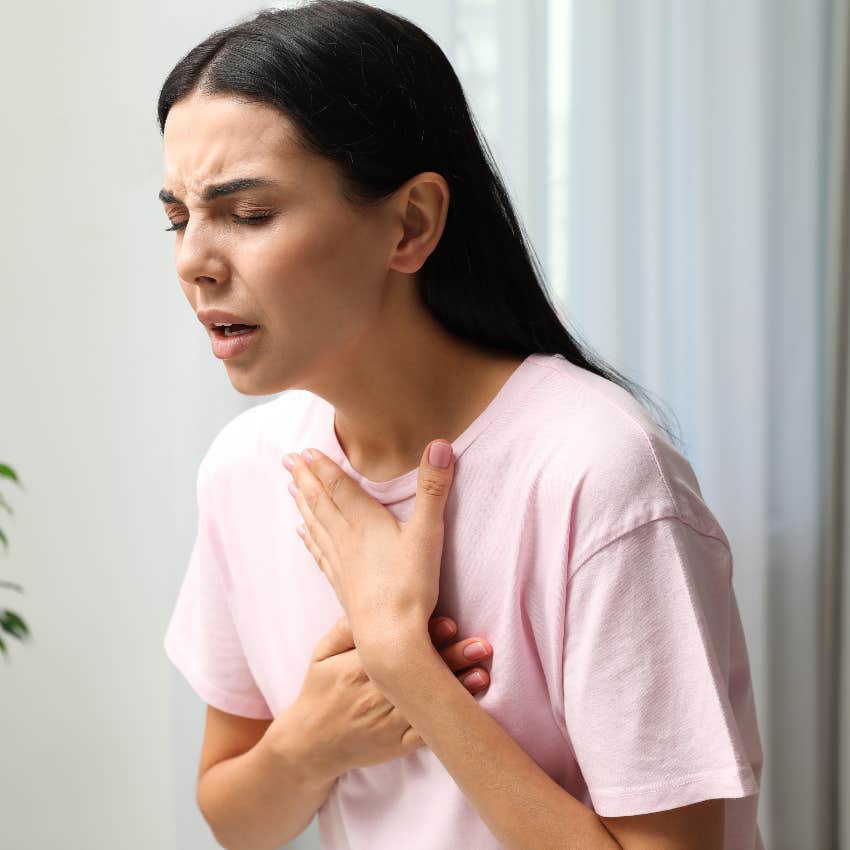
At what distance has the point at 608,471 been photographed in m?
0.90

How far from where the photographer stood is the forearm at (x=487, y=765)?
35.6 inches

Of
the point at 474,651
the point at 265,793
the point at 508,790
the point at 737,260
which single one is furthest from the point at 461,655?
the point at 737,260

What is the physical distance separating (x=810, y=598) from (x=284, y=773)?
107 centimetres

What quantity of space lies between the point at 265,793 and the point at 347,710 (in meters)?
0.18

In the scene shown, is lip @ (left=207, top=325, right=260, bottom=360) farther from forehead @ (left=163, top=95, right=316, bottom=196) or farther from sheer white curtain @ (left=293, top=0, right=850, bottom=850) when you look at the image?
sheer white curtain @ (left=293, top=0, right=850, bottom=850)

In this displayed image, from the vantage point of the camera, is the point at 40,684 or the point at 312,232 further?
the point at 40,684

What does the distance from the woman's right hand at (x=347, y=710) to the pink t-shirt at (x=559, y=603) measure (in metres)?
0.03

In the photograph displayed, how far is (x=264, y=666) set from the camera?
1.18 m

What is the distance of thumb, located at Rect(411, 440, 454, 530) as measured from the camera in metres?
A: 0.96

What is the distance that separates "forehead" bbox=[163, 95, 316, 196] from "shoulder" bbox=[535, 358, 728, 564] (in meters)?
0.30

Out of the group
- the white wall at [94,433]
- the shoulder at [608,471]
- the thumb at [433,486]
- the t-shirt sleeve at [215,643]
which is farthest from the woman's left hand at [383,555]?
the white wall at [94,433]

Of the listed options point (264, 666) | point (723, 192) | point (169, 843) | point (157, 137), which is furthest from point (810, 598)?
point (157, 137)

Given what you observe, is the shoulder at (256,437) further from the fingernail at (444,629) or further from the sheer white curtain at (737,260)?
the sheer white curtain at (737,260)

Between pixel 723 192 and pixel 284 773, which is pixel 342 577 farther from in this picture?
pixel 723 192
